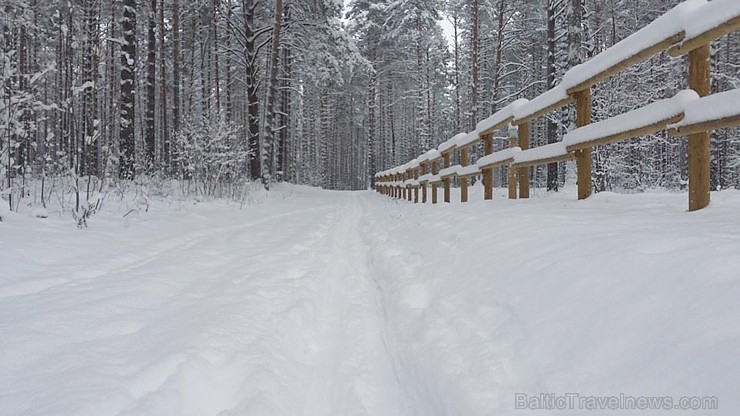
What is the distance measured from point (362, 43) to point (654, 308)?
31.0 metres

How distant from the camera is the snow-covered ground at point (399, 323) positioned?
1.54 m

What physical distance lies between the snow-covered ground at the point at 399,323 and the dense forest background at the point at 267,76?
2.95 meters

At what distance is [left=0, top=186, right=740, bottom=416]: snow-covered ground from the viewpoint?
5.04 feet

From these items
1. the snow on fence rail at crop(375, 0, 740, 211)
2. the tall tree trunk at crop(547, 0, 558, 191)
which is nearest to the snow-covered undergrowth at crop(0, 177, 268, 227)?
the snow on fence rail at crop(375, 0, 740, 211)

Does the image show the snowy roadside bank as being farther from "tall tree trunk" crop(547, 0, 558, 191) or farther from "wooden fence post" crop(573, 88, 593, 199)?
"tall tree trunk" crop(547, 0, 558, 191)

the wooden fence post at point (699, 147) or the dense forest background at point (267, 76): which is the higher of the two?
the dense forest background at point (267, 76)

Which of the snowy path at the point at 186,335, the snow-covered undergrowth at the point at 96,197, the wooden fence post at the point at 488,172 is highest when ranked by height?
the wooden fence post at the point at 488,172

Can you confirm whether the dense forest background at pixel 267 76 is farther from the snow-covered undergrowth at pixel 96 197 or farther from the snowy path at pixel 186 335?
the snowy path at pixel 186 335

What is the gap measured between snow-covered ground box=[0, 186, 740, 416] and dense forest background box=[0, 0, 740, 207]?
2955 millimetres

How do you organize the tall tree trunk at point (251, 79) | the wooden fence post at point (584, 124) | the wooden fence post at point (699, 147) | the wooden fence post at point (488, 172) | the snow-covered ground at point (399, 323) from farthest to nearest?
the tall tree trunk at point (251, 79)
the wooden fence post at point (488, 172)
the wooden fence post at point (584, 124)
the wooden fence post at point (699, 147)
the snow-covered ground at point (399, 323)

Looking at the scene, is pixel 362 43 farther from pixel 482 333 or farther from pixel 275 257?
pixel 482 333

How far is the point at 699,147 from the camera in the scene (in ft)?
8.99

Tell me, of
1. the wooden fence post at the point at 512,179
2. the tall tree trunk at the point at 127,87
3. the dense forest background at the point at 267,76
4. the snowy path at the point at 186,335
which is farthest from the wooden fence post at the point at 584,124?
the tall tree trunk at the point at 127,87

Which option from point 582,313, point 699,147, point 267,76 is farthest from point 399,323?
point 267,76
